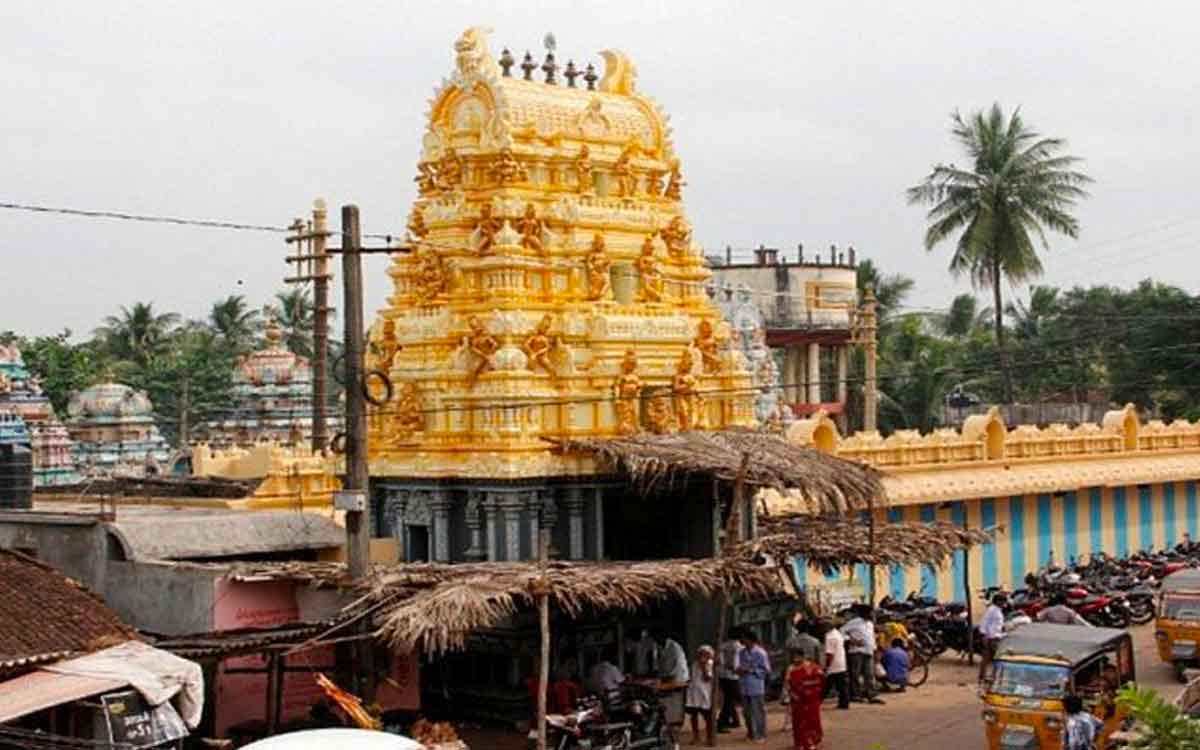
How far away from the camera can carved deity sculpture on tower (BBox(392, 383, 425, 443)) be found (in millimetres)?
21516

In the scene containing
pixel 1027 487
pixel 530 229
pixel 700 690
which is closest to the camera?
pixel 700 690

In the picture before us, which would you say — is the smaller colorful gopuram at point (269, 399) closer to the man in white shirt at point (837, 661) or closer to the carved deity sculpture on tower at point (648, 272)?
the carved deity sculpture on tower at point (648, 272)

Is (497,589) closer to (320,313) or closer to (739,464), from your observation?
(739,464)

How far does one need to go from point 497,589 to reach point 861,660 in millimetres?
6486

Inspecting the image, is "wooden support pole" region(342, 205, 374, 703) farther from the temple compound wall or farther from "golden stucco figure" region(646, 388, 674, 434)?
the temple compound wall

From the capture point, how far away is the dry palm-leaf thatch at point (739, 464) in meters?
19.4

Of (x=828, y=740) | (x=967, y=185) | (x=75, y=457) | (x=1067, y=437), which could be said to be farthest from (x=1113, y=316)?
(x=828, y=740)

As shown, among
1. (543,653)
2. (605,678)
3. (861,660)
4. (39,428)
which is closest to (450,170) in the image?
(605,678)

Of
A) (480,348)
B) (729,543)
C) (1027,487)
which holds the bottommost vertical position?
(729,543)

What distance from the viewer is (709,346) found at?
22859 millimetres

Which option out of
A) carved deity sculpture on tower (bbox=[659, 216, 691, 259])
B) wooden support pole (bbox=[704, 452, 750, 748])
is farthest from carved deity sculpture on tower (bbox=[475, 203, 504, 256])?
wooden support pole (bbox=[704, 452, 750, 748])

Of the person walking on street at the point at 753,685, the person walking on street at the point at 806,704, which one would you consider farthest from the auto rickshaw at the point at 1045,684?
the person walking on street at the point at 753,685

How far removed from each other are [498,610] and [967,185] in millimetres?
30274

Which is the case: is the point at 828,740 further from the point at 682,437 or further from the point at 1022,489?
the point at 1022,489
